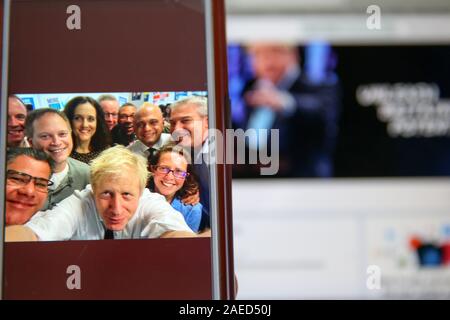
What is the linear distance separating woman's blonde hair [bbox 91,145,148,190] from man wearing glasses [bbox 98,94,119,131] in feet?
0.06

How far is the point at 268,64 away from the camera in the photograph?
104 cm

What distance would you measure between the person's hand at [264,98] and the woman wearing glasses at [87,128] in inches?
24.0

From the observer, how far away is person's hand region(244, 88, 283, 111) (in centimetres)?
101

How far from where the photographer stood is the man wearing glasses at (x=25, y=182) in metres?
0.42

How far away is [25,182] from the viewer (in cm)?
43

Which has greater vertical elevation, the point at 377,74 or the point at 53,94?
the point at 377,74

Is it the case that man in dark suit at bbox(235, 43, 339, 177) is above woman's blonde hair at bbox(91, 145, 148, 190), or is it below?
above

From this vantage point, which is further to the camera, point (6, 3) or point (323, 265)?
point (323, 265)

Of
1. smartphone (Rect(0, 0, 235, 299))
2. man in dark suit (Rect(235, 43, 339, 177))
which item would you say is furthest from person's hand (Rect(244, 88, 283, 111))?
smartphone (Rect(0, 0, 235, 299))

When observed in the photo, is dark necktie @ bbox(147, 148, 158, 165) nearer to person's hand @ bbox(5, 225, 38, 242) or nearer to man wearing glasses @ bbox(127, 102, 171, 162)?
man wearing glasses @ bbox(127, 102, 171, 162)

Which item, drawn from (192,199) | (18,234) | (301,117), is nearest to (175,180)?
(192,199)

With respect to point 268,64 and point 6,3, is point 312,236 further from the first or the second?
point 6,3

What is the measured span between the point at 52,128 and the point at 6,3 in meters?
0.11
